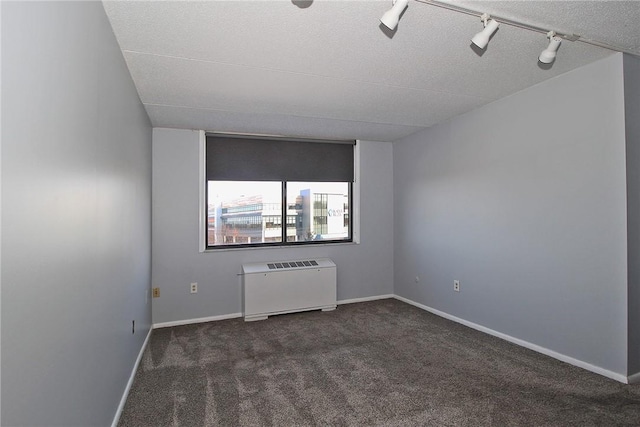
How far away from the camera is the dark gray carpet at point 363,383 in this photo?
2.09m

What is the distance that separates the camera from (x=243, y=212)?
4398 mm

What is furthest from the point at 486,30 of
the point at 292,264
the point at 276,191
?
the point at 292,264

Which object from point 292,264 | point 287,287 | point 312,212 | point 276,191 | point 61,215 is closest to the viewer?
point 61,215

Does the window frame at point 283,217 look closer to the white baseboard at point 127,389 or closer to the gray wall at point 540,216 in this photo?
the gray wall at point 540,216

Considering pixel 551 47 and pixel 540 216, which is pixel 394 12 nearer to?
pixel 551 47

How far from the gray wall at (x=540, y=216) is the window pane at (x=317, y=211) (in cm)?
123

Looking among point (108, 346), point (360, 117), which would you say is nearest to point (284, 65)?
point (360, 117)

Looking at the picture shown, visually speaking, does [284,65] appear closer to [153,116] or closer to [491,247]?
[153,116]

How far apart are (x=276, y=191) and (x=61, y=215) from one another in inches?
133

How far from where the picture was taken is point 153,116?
3.52 metres

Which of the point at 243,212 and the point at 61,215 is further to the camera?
the point at 243,212

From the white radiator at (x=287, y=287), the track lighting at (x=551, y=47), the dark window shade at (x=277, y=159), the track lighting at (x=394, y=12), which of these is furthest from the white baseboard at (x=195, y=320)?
the track lighting at (x=551, y=47)

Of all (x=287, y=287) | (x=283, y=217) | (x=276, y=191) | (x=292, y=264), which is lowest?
(x=287, y=287)

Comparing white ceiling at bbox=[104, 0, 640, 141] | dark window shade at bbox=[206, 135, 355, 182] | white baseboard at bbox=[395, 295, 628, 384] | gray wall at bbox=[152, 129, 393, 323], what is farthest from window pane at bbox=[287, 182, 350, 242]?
white baseboard at bbox=[395, 295, 628, 384]
